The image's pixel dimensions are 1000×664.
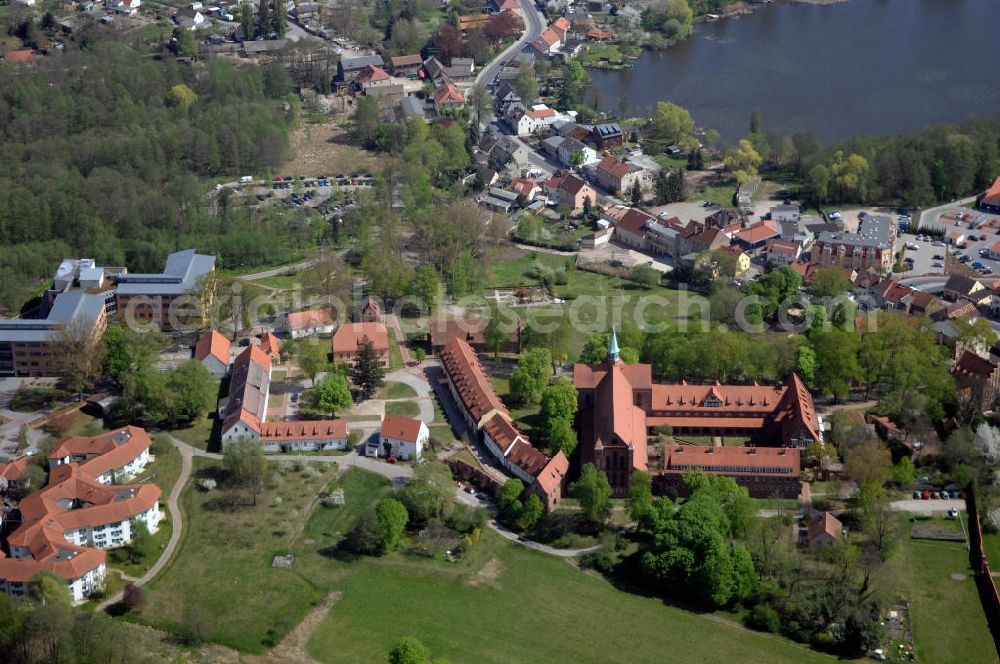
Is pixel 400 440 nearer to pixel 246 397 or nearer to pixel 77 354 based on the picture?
pixel 246 397

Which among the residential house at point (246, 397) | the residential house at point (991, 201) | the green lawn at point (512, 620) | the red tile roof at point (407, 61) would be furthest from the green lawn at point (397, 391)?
the red tile roof at point (407, 61)

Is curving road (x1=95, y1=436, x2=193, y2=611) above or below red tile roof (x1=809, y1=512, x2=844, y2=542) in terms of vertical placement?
below

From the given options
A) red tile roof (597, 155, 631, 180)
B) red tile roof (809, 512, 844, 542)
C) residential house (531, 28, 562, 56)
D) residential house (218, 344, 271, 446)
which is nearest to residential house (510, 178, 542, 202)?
red tile roof (597, 155, 631, 180)

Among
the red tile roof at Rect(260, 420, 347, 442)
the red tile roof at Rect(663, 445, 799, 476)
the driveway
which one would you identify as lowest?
the red tile roof at Rect(260, 420, 347, 442)

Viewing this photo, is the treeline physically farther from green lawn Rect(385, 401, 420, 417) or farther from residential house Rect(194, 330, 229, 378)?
residential house Rect(194, 330, 229, 378)

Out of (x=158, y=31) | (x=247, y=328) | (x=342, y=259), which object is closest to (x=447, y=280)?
(x=342, y=259)

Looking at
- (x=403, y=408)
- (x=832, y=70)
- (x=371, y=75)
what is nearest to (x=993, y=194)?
(x=832, y=70)

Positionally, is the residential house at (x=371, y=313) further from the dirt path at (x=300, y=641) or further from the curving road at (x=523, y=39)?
the curving road at (x=523, y=39)
